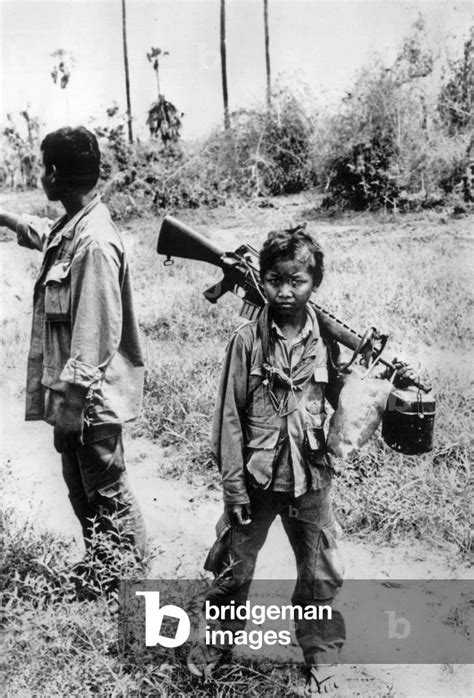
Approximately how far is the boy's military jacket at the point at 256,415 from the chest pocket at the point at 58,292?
22.5 inches

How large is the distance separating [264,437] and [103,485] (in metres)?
0.64

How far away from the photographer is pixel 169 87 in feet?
11.6

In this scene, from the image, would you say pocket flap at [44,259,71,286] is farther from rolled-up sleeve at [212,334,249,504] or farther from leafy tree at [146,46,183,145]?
leafy tree at [146,46,183,145]

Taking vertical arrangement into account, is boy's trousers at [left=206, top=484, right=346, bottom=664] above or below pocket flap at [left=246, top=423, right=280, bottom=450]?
below

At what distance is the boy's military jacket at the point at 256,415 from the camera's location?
1.97 metres

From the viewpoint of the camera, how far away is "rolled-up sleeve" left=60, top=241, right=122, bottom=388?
210 cm

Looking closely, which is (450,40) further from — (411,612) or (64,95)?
(411,612)

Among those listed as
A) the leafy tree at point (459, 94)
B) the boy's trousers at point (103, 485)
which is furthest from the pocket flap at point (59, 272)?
the leafy tree at point (459, 94)

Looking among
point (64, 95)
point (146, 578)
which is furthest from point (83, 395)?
Result: point (64, 95)

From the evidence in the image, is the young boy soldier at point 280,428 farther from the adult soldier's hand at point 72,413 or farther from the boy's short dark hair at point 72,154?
the boy's short dark hair at point 72,154

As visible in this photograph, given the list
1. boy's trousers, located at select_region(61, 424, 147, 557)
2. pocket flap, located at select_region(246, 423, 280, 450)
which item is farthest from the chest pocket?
pocket flap, located at select_region(246, 423, 280, 450)

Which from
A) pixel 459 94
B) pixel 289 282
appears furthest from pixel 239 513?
pixel 459 94

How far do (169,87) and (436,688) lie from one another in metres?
2.95

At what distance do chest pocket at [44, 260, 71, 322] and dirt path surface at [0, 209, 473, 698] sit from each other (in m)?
0.83
